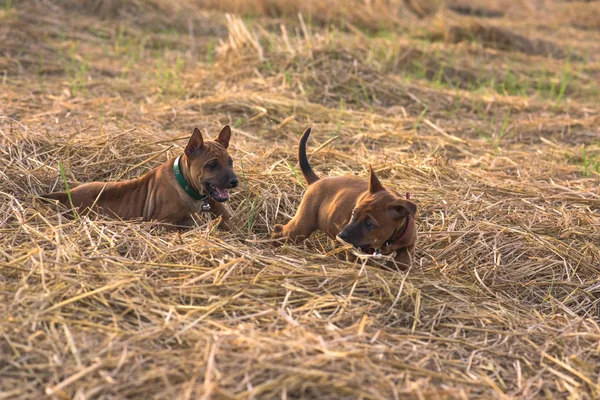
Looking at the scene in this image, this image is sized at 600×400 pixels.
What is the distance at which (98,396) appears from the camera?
3584 mm

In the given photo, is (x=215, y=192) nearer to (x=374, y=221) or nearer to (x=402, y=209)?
(x=374, y=221)

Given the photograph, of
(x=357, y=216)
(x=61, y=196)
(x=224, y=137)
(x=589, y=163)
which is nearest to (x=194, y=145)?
(x=224, y=137)

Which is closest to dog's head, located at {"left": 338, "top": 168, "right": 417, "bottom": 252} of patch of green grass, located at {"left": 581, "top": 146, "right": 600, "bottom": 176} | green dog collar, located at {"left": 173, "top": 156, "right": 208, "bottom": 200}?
green dog collar, located at {"left": 173, "top": 156, "right": 208, "bottom": 200}

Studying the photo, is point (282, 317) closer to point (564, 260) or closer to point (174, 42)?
point (564, 260)

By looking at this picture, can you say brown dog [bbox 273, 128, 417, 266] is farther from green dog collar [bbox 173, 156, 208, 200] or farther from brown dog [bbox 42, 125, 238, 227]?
green dog collar [bbox 173, 156, 208, 200]

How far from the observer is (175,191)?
6148 millimetres

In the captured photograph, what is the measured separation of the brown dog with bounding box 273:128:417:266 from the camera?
16.4 ft

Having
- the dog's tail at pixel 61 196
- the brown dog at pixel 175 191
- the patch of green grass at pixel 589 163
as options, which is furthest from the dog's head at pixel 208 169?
the patch of green grass at pixel 589 163

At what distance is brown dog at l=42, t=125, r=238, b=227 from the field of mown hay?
308 mm

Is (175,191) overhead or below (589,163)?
overhead

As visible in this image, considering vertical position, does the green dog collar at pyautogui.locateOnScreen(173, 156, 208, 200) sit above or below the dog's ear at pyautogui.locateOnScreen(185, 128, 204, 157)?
below

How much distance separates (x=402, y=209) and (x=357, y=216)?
0.30 m

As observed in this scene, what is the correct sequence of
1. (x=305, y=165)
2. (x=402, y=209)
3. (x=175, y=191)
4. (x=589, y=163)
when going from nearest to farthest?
(x=402, y=209), (x=305, y=165), (x=175, y=191), (x=589, y=163)

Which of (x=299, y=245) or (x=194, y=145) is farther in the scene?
(x=194, y=145)
